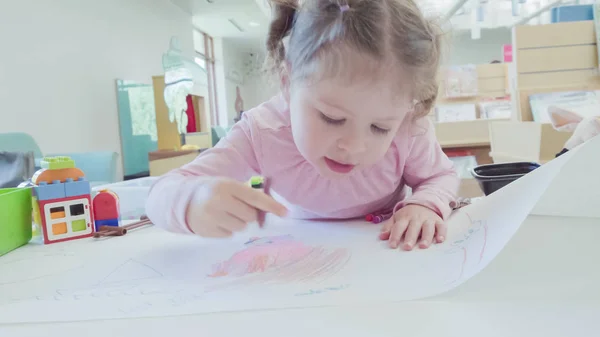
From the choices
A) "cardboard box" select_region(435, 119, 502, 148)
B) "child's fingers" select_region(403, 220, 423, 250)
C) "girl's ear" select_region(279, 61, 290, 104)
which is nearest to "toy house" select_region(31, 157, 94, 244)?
"girl's ear" select_region(279, 61, 290, 104)

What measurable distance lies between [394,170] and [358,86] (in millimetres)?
224

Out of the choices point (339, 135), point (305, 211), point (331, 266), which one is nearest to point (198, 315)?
A: point (331, 266)

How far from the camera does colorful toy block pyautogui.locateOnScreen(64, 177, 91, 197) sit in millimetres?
534

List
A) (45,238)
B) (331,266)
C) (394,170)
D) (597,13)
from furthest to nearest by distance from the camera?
(597,13) < (394,170) < (45,238) < (331,266)

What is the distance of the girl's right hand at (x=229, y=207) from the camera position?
37 centimetres

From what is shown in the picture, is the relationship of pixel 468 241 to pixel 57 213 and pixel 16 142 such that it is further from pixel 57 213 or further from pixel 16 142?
pixel 16 142

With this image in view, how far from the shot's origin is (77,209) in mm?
547

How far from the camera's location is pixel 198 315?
277 mm

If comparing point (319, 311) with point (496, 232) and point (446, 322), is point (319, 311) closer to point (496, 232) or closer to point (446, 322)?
point (446, 322)

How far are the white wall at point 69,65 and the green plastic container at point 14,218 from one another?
2.00 m

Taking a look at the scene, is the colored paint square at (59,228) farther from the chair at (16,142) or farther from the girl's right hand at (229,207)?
the chair at (16,142)

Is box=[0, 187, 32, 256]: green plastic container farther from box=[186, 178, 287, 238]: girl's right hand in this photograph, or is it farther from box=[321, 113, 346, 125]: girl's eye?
box=[321, 113, 346, 125]: girl's eye

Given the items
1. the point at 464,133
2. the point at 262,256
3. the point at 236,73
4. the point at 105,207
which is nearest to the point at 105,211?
the point at 105,207

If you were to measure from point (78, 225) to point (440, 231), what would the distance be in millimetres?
411
